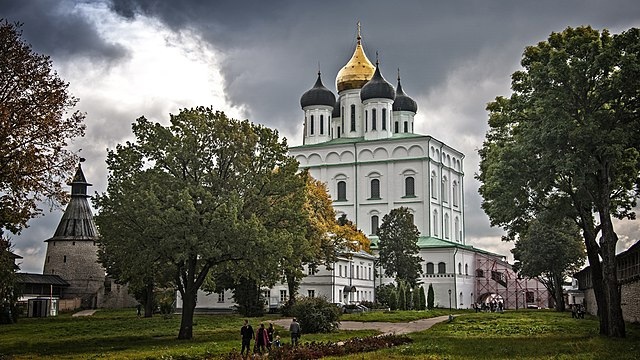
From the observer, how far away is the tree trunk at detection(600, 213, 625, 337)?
2858 centimetres

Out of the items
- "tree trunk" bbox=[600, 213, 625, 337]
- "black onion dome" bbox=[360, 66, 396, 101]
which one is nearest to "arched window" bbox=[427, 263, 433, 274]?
"black onion dome" bbox=[360, 66, 396, 101]

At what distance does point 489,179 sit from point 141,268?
15.2m

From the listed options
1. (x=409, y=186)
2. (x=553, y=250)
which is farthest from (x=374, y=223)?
(x=553, y=250)

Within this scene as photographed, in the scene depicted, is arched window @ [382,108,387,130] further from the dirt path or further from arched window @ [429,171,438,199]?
the dirt path

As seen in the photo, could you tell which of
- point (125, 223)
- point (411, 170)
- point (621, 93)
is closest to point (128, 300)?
point (411, 170)

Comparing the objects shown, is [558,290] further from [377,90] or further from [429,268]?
[377,90]

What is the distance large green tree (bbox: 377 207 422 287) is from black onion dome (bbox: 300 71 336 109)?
83.2 ft

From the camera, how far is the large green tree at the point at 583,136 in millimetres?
28531

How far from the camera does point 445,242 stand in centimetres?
8162

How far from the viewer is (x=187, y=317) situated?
31.3 metres

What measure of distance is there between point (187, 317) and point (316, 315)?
6504mm

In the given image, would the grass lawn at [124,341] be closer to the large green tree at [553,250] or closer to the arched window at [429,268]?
the large green tree at [553,250]

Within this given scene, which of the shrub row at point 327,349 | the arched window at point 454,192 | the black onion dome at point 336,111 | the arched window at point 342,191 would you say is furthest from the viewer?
the black onion dome at point 336,111

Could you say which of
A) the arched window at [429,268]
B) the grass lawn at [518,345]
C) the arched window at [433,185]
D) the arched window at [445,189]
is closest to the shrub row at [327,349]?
the grass lawn at [518,345]
